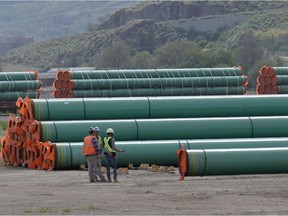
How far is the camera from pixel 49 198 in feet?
66.4

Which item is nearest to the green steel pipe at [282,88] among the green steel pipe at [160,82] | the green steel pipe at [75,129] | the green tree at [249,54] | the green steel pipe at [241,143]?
the green steel pipe at [160,82]

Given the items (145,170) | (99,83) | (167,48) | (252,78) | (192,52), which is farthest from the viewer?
(167,48)

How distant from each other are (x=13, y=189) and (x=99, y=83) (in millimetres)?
35859

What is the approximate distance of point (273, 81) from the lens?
57.1 metres

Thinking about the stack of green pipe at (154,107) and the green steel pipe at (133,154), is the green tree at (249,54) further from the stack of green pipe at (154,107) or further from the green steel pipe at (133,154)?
the green steel pipe at (133,154)

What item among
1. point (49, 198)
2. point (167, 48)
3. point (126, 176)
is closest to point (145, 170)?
point (126, 176)

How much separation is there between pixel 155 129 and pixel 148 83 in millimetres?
31081

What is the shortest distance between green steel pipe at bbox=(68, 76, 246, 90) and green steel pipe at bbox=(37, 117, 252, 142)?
29.0 meters

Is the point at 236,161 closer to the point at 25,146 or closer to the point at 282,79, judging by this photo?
the point at 25,146

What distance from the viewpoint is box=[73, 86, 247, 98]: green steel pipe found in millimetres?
57656

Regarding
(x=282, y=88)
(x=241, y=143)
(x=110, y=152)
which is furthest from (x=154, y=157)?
(x=282, y=88)

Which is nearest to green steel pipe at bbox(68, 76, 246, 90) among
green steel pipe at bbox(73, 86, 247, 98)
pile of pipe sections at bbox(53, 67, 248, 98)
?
pile of pipe sections at bbox(53, 67, 248, 98)

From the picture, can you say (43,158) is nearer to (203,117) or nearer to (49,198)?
(203,117)

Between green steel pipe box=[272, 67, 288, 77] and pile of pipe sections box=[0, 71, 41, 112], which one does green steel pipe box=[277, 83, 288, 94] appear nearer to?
green steel pipe box=[272, 67, 288, 77]
